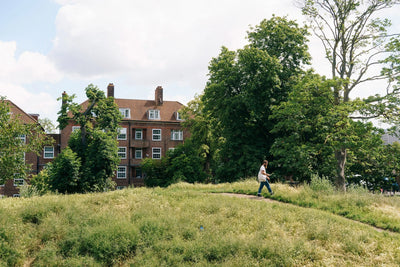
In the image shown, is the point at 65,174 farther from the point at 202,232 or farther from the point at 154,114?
the point at 154,114

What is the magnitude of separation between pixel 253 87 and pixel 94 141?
54.6ft

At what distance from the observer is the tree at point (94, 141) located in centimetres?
3447

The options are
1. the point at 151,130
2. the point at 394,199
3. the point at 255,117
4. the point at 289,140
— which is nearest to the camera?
the point at 394,199

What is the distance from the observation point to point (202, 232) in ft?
41.2

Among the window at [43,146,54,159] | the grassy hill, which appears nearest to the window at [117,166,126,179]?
the window at [43,146,54,159]

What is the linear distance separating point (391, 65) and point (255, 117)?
444 inches

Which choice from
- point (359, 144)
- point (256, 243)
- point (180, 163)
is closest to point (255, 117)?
point (359, 144)

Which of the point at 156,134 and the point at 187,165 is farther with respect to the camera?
the point at 156,134

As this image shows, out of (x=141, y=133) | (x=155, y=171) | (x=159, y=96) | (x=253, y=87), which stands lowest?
(x=155, y=171)

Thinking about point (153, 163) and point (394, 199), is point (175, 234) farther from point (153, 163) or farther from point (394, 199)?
point (153, 163)

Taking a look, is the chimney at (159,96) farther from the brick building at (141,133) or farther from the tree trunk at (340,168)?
the tree trunk at (340,168)

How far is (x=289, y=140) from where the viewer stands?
26344 mm

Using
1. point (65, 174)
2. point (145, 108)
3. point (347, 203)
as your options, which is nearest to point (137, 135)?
point (145, 108)

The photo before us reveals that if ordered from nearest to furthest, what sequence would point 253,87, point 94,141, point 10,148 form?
point 10,148, point 253,87, point 94,141
